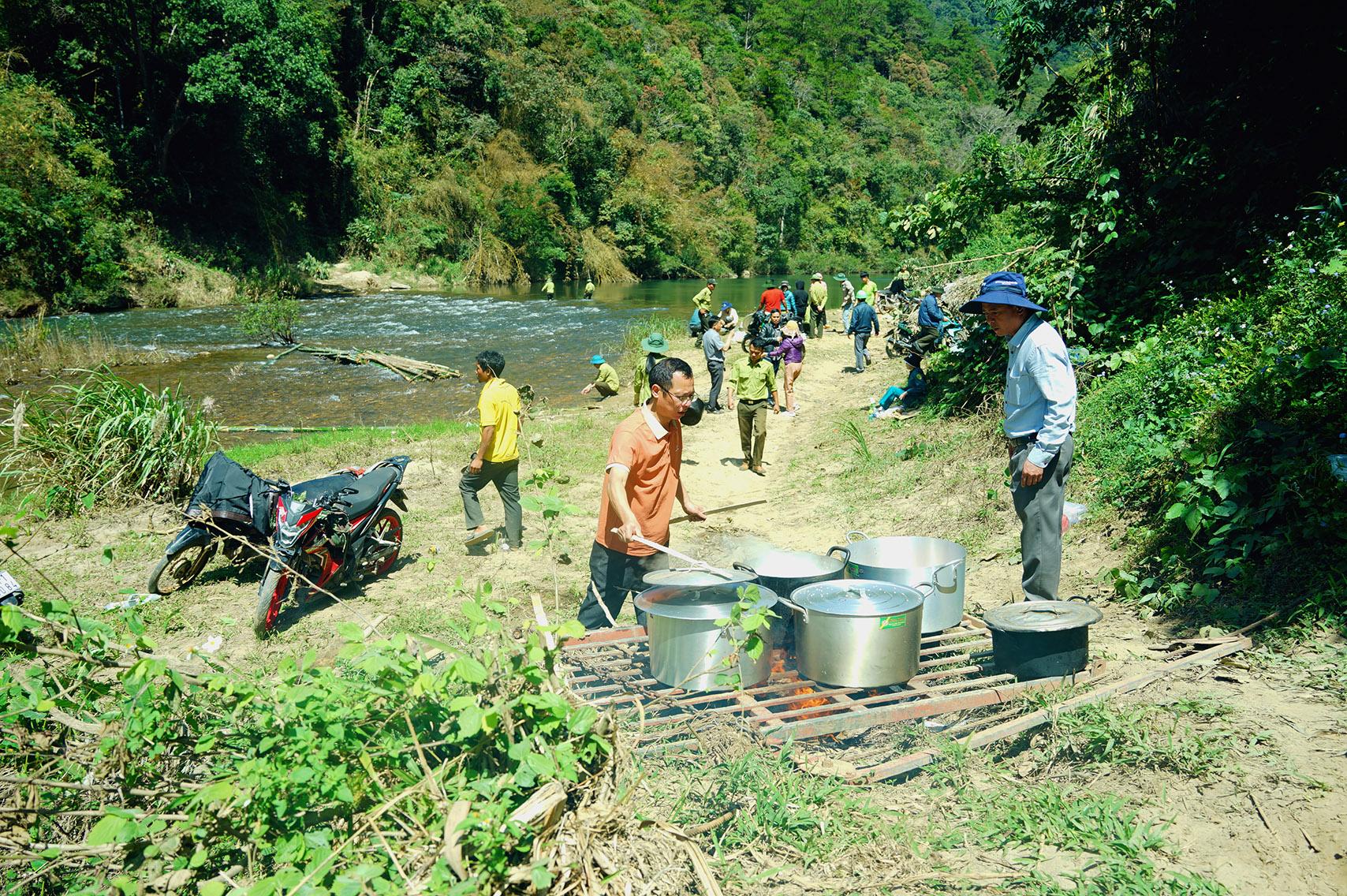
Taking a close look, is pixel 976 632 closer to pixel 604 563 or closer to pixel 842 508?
pixel 604 563

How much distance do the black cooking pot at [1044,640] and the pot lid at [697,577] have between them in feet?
3.90

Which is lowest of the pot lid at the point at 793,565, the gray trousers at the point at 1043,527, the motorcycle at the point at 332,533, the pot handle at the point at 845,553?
the motorcycle at the point at 332,533

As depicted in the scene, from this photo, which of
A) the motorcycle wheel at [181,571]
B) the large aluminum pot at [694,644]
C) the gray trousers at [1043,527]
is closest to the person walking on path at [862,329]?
the gray trousers at [1043,527]

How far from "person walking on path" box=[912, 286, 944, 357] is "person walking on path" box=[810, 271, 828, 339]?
740cm

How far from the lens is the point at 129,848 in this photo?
2.21 m

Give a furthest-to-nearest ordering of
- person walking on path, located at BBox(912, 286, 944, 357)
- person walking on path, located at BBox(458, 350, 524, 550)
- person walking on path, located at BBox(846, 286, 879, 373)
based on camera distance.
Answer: person walking on path, located at BBox(846, 286, 879, 373) → person walking on path, located at BBox(912, 286, 944, 357) → person walking on path, located at BBox(458, 350, 524, 550)

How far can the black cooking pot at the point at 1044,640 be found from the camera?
388cm

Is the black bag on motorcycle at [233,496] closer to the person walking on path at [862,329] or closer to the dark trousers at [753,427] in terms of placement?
the dark trousers at [753,427]

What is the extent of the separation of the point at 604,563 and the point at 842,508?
418 cm

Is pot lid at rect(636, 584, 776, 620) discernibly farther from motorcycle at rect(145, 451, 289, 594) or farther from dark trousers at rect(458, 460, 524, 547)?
dark trousers at rect(458, 460, 524, 547)

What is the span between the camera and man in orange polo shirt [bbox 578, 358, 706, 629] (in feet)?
14.9

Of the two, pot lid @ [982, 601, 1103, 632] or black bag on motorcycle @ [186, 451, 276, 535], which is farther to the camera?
black bag on motorcycle @ [186, 451, 276, 535]

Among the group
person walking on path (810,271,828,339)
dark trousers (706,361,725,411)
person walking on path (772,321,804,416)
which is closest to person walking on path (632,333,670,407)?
dark trousers (706,361,725,411)

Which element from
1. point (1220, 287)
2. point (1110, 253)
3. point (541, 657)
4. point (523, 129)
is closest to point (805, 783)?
point (541, 657)
